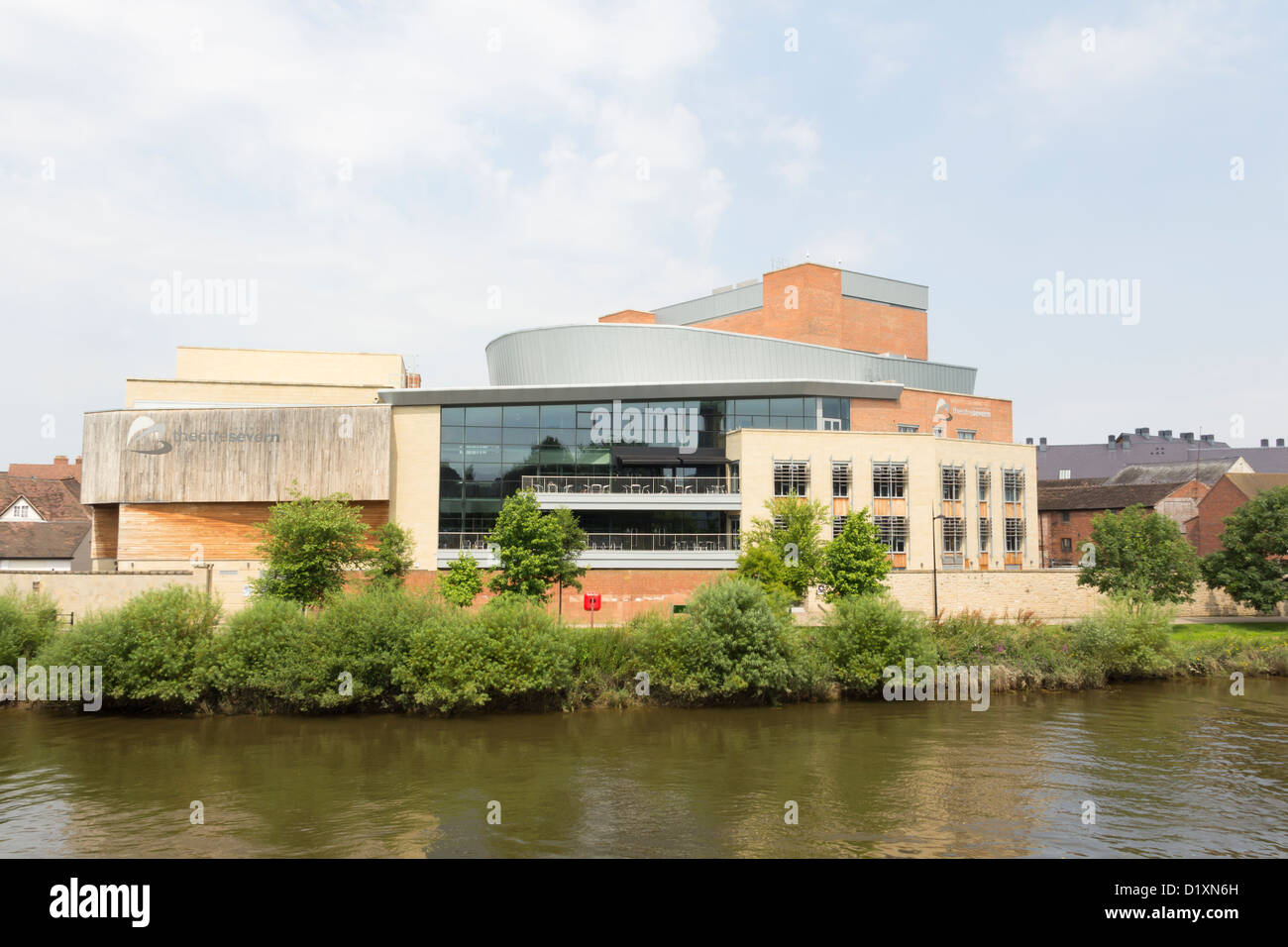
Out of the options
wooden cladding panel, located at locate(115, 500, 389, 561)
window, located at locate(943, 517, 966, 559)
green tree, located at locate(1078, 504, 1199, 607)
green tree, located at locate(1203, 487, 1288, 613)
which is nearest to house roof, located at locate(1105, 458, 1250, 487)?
green tree, located at locate(1203, 487, 1288, 613)

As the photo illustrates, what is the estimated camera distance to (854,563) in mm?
34750

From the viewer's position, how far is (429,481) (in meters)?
42.1

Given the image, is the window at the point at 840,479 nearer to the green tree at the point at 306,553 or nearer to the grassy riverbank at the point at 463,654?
the grassy riverbank at the point at 463,654

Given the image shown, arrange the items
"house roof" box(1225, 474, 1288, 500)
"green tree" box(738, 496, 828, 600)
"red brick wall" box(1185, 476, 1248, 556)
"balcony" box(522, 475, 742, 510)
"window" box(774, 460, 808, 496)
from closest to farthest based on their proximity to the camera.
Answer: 1. "green tree" box(738, 496, 828, 600)
2. "balcony" box(522, 475, 742, 510)
3. "window" box(774, 460, 808, 496)
4. "house roof" box(1225, 474, 1288, 500)
5. "red brick wall" box(1185, 476, 1248, 556)

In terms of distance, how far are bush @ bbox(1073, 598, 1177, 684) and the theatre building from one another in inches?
406

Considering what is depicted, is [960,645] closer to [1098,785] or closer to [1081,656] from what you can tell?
[1081,656]

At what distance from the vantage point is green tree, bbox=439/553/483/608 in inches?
1319

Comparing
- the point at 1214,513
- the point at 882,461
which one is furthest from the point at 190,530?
the point at 1214,513

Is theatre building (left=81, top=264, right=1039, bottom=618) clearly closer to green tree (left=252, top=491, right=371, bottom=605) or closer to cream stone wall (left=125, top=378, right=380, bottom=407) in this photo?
cream stone wall (left=125, top=378, right=380, bottom=407)

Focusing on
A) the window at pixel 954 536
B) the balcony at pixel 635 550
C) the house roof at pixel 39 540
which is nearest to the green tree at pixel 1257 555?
the window at pixel 954 536

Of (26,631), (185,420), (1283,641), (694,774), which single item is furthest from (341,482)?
(1283,641)
